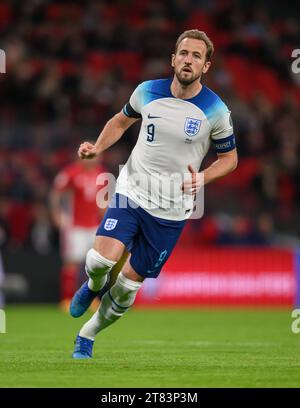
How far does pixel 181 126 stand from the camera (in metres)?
8.07

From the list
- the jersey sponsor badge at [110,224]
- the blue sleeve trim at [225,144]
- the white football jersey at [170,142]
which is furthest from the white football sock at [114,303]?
the blue sleeve trim at [225,144]

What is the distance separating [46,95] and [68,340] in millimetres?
9855

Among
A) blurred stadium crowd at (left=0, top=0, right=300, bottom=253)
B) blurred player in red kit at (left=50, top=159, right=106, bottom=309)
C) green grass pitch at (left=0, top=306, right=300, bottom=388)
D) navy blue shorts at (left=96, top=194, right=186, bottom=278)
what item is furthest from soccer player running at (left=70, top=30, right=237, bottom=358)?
blurred stadium crowd at (left=0, top=0, right=300, bottom=253)

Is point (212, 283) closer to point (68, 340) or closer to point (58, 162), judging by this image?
point (58, 162)

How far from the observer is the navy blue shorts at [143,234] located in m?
8.00

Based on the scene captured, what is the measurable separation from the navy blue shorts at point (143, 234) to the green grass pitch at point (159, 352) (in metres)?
0.79

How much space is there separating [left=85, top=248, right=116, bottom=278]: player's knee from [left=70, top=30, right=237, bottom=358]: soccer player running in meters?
0.03

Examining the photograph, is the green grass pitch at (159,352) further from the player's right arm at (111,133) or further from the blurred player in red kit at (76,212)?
the player's right arm at (111,133)

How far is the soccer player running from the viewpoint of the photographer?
8.04 meters

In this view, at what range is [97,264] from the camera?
7.87 metres

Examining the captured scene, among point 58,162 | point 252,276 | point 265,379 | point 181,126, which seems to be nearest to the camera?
point 265,379

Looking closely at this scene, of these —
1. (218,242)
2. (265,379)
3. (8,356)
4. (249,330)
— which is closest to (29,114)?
(218,242)

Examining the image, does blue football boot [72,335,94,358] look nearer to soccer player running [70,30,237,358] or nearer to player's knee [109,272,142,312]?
soccer player running [70,30,237,358]
